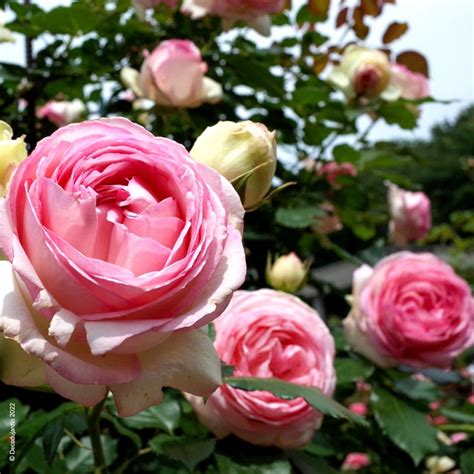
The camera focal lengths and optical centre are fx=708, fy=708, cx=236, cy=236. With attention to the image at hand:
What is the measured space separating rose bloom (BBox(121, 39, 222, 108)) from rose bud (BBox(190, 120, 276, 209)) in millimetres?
541

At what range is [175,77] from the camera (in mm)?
962

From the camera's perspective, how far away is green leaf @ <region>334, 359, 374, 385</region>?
0.89m

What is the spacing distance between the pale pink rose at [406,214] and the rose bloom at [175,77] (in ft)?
2.34

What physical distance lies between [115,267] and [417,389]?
2.39 ft

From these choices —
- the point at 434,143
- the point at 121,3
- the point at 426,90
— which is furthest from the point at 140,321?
the point at 434,143

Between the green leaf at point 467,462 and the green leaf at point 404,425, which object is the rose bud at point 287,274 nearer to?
the green leaf at point 404,425

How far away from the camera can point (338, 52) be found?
1393mm

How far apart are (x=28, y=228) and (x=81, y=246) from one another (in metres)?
0.03

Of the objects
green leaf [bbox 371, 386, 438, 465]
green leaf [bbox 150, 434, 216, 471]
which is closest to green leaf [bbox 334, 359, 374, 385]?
green leaf [bbox 371, 386, 438, 465]

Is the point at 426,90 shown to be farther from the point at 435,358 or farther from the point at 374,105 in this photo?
the point at 435,358

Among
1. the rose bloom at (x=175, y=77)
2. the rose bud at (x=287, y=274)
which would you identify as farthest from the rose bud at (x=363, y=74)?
the rose bud at (x=287, y=274)

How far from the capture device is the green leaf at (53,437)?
0.52m

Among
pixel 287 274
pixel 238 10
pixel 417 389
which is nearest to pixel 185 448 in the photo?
pixel 287 274

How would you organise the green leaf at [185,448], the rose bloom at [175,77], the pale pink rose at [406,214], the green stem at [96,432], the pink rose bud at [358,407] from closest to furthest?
the green stem at [96,432] < the green leaf at [185,448] < the rose bloom at [175,77] < the pink rose bud at [358,407] < the pale pink rose at [406,214]
